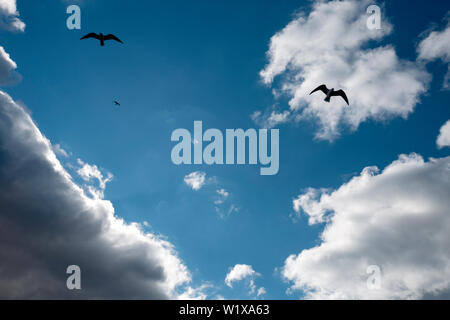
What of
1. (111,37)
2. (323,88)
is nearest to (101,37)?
(111,37)

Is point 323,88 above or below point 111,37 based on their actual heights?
below

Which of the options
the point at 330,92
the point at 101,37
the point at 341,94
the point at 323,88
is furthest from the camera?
the point at 101,37

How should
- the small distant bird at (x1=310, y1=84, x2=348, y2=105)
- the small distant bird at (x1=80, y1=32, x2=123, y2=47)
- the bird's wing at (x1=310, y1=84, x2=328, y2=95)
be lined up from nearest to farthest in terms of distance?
1. the small distant bird at (x1=310, y1=84, x2=348, y2=105)
2. the bird's wing at (x1=310, y1=84, x2=328, y2=95)
3. the small distant bird at (x1=80, y1=32, x2=123, y2=47)

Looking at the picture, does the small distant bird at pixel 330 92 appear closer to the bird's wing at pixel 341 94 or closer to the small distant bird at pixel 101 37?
the bird's wing at pixel 341 94

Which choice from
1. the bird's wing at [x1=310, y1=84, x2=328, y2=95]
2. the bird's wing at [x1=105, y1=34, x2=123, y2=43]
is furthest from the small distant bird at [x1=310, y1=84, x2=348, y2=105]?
the bird's wing at [x1=105, y1=34, x2=123, y2=43]

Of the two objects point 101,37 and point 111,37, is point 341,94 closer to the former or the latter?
point 111,37

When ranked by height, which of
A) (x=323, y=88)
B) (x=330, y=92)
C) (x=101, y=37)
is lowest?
(x=330, y=92)

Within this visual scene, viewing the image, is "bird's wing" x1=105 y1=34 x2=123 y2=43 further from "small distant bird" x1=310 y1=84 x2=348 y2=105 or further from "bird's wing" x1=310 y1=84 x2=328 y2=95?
"bird's wing" x1=310 y1=84 x2=328 y2=95

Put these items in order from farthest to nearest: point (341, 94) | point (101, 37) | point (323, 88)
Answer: point (101, 37) → point (323, 88) → point (341, 94)

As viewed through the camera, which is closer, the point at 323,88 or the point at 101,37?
the point at 323,88
